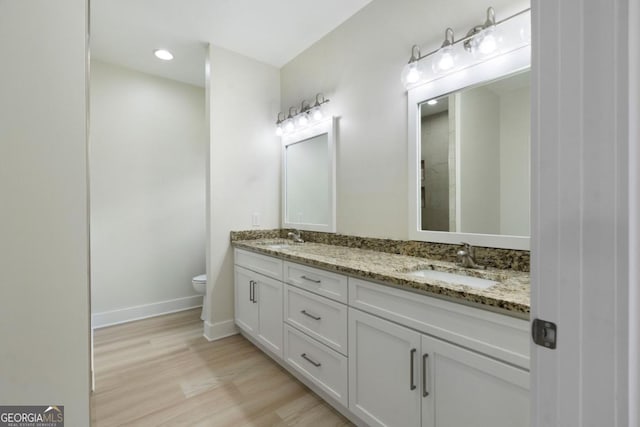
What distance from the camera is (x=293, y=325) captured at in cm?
182

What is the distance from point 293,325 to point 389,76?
177 centimetres

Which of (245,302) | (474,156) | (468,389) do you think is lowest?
(245,302)

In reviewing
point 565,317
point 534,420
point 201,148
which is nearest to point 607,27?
point 565,317

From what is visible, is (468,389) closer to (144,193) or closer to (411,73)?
(411,73)

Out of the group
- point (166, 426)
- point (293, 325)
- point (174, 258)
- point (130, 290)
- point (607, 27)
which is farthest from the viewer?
point (174, 258)

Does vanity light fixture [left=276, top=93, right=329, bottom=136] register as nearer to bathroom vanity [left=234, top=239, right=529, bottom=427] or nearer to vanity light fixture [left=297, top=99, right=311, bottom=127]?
vanity light fixture [left=297, top=99, right=311, bottom=127]

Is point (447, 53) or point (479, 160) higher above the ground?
point (447, 53)

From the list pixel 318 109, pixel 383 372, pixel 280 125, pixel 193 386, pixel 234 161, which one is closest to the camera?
pixel 383 372

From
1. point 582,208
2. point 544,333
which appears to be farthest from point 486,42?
point 544,333

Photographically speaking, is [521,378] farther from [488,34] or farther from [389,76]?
[389,76]

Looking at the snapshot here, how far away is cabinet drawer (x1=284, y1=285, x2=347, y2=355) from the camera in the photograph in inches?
57.9

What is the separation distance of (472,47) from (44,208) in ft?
6.05

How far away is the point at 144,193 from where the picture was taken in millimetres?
2982

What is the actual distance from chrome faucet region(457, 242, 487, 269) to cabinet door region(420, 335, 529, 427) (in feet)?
1.64
